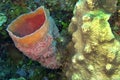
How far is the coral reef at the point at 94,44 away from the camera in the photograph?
6.20 ft

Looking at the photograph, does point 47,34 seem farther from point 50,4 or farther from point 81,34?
point 50,4

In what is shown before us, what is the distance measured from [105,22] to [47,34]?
1.84 ft

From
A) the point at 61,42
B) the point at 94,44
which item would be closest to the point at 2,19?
the point at 61,42

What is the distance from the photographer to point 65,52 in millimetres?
2408

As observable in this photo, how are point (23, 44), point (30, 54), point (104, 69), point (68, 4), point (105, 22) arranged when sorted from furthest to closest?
point (68, 4) < point (30, 54) < point (23, 44) < point (104, 69) < point (105, 22)

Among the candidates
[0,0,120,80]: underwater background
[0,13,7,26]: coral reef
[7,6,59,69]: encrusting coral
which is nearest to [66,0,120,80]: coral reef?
[0,0,120,80]: underwater background

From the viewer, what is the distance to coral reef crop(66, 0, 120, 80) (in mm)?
1891

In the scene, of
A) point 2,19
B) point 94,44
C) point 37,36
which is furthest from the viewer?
point 2,19

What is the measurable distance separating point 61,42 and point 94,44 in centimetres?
52

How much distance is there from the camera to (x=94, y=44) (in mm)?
1932

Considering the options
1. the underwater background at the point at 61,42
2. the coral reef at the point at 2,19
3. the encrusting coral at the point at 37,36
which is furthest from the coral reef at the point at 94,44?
the coral reef at the point at 2,19

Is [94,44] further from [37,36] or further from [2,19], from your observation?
[2,19]

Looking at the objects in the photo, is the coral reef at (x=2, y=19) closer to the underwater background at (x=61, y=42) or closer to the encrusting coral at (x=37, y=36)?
the underwater background at (x=61, y=42)

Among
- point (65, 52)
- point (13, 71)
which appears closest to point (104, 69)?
point (65, 52)
